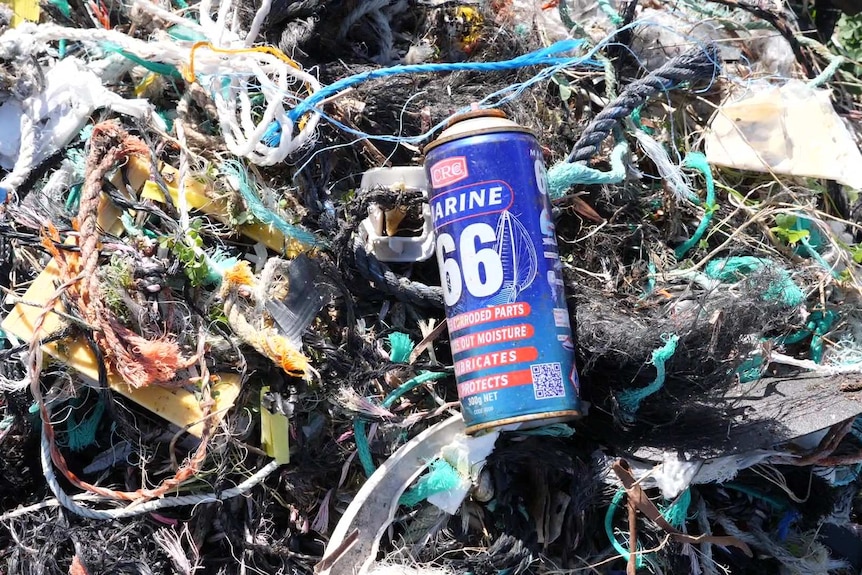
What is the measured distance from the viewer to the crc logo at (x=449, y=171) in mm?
1542

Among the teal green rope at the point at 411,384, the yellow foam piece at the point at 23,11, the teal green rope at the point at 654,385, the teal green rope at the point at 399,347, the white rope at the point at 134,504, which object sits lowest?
the white rope at the point at 134,504

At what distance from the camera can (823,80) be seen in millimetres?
1953

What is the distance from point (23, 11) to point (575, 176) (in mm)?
1388

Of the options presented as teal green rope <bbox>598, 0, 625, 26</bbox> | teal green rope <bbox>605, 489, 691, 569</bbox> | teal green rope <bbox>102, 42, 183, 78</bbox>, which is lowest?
teal green rope <bbox>605, 489, 691, 569</bbox>

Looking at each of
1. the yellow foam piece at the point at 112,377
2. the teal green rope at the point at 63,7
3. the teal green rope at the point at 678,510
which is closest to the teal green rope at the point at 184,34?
the teal green rope at the point at 63,7

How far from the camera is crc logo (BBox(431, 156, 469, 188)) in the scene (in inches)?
60.7

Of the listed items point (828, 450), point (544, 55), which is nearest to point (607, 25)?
point (544, 55)

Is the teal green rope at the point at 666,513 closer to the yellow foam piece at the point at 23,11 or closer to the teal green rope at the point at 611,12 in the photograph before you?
the teal green rope at the point at 611,12

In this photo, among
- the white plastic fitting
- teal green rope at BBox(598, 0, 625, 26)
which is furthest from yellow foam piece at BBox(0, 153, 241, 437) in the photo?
teal green rope at BBox(598, 0, 625, 26)

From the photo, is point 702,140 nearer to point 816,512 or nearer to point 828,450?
point 828,450

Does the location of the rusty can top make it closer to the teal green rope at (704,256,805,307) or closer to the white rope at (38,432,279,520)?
the teal green rope at (704,256,805,307)

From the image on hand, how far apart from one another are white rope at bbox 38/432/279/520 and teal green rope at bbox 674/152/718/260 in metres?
1.05

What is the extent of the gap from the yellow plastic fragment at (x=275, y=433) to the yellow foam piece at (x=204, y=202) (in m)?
0.34

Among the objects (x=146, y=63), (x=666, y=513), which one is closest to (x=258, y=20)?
(x=146, y=63)
